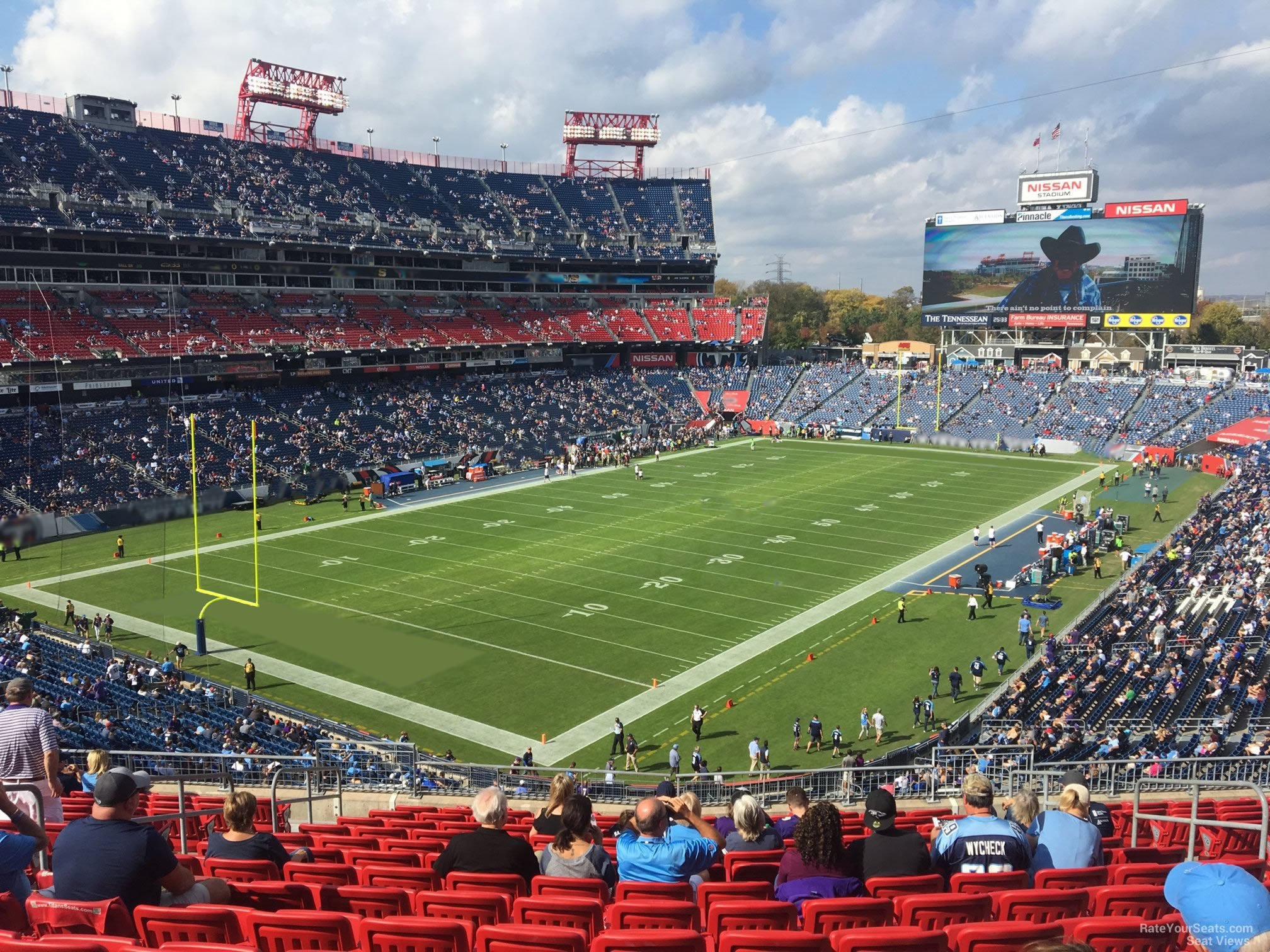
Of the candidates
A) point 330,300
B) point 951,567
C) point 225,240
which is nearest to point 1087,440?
point 951,567

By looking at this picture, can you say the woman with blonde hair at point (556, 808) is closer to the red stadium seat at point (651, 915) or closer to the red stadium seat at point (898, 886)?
the red stadium seat at point (651, 915)

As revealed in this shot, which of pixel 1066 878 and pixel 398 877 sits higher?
pixel 1066 878

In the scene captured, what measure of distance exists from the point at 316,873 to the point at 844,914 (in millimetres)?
3273

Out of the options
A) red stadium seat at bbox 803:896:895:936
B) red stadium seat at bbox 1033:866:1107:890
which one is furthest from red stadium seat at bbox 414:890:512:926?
red stadium seat at bbox 1033:866:1107:890

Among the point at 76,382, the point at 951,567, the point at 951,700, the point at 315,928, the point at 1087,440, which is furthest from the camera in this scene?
the point at 1087,440

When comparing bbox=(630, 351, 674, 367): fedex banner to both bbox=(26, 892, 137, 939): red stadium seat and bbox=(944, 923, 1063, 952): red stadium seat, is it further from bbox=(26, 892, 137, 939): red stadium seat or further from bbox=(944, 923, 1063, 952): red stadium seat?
bbox=(944, 923, 1063, 952): red stadium seat

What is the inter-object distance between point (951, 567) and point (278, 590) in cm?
2294

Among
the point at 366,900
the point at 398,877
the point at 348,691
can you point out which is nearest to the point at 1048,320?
the point at 348,691

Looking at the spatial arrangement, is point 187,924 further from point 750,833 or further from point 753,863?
point 750,833

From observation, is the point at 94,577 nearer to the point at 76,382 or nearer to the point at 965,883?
the point at 76,382

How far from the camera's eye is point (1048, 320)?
69750mm

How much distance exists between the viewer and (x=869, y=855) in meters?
5.65

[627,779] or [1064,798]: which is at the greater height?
[1064,798]

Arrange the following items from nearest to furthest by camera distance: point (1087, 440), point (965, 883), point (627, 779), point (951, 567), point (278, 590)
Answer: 1. point (965, 883)
2. point (627, 779)
3. point (278, 590)
4. point (951, 567)
5. point (1087, 440)
